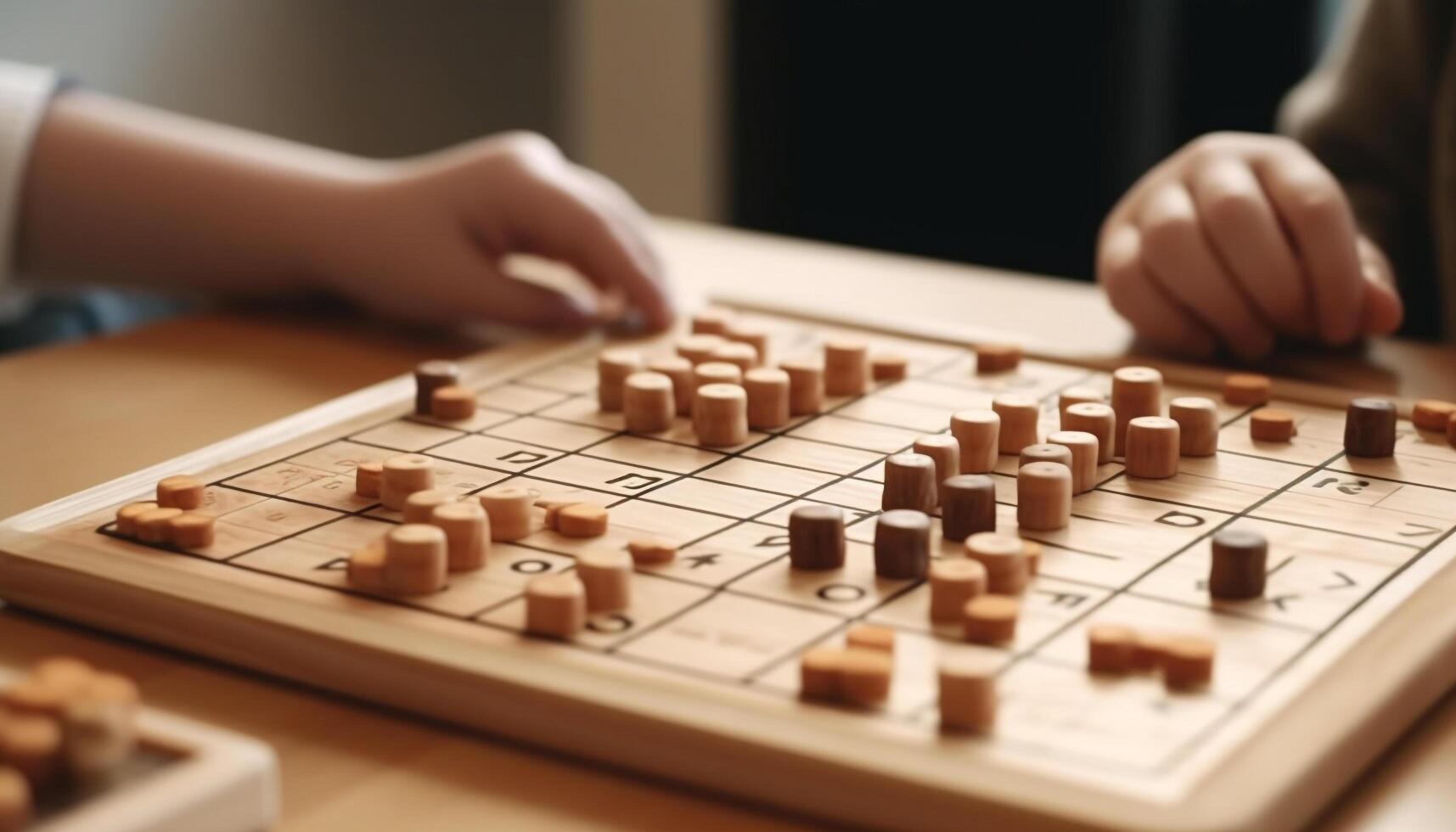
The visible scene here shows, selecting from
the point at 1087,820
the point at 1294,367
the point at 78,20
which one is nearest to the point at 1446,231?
the point at 1294,367

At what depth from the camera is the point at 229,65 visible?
8.24 feet

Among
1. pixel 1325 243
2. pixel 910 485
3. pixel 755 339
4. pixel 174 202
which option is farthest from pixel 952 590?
pixel 174 202

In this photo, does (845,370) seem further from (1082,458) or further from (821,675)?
(821,675)

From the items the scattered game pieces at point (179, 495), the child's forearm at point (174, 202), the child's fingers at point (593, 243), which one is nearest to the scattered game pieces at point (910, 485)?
the scattered game pieces at point (179, 495)

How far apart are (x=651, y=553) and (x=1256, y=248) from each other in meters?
0.57

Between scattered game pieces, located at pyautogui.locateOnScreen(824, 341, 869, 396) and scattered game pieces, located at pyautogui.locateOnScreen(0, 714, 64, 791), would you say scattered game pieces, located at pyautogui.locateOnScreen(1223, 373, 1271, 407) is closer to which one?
scattered game pieces, located at pyautogui.locateOnScreen(824, 341, 869, 396)

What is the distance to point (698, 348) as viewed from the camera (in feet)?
3.41

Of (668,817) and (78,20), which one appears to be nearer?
(668,817)

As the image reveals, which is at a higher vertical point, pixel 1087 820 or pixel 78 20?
pixel 78 20

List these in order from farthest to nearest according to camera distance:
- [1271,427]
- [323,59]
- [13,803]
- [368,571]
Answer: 1. [323,59]
2. [1271,427]
3. [368,571]
4. [13,803]

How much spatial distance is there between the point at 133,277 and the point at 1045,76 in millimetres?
1796

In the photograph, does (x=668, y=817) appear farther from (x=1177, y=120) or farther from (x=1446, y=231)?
(x=1177, y=120)

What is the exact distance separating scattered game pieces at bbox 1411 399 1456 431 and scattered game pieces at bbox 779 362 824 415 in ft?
1.12

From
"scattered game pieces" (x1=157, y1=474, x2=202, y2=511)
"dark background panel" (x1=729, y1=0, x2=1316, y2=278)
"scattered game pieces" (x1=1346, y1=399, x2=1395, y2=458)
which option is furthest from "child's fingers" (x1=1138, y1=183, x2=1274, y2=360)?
"dark background panel" (x1=729, y1=0, x2=1316, y2=278)
